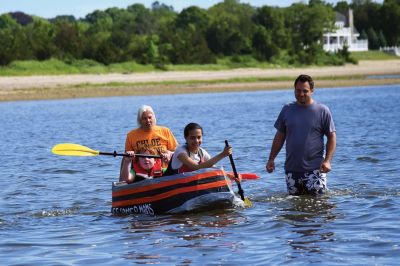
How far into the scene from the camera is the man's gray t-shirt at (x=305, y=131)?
9.66 m

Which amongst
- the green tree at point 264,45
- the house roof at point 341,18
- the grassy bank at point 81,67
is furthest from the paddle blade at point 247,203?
the house roof at point 341,18

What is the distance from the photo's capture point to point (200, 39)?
5981 centimetres

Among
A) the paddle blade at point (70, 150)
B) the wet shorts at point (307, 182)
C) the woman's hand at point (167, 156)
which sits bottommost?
the wet shorts at point (307, 182)

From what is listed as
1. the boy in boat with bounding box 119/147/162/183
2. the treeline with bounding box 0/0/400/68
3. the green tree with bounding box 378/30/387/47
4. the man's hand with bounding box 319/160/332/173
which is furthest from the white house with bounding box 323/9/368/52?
the man's hand with bounding box 319/160/332/173

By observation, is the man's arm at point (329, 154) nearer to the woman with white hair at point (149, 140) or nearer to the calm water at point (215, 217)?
the calm water at point (215, 217)

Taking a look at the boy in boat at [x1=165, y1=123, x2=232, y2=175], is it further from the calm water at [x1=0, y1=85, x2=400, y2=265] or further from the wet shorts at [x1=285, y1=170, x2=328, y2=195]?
the wet shorts at [x1=285, y1=170, x2=328, y2=195]

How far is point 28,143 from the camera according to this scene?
21375 millimetres

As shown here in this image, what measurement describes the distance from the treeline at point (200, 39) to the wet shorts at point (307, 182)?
38.4 m

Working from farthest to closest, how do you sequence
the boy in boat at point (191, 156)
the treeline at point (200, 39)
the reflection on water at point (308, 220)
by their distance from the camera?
→ the treeline at point (200, 39) < the boy in boat at point (191, 156) < the reflection on water at point (308, 220)

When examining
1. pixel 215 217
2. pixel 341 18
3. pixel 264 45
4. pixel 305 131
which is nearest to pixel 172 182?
pixel 215 217

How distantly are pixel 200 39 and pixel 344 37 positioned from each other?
118ft

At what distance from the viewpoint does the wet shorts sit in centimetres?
992

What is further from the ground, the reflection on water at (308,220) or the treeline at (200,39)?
the treeline at (200,39)

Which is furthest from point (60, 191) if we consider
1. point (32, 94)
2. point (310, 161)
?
point (32, 94)
